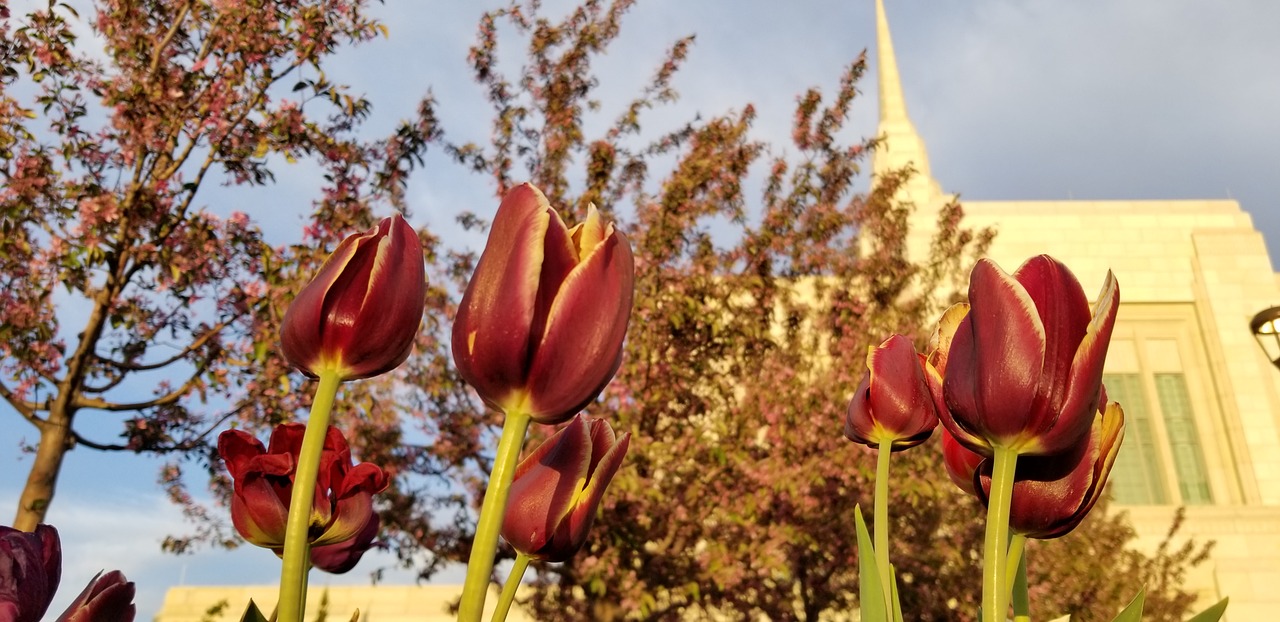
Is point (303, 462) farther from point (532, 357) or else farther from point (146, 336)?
point (146, 336)

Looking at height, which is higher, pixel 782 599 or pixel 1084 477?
pixel 782 599

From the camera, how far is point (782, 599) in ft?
30.3

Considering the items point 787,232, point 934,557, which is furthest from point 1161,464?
point 787,232

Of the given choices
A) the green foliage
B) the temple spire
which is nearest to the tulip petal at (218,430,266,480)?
the green foliage

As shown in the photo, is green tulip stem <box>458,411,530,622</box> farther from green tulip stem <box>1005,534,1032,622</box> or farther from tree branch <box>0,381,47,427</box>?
tree branch <box>0,381,47,427</box>

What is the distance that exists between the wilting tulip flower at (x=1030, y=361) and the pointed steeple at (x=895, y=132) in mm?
14276

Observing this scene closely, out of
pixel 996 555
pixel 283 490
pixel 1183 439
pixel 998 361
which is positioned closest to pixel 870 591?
pixel 996 555

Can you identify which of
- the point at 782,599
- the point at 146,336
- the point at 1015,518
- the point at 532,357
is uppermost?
the point at 146,336

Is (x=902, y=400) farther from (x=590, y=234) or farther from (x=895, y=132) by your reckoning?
(x=895, y=132)

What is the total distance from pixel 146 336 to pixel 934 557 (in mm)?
7909

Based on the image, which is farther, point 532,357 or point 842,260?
point 842,260

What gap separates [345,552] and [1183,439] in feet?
81.1

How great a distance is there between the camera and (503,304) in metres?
0.79

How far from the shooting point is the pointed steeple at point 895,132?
25.6 meters
